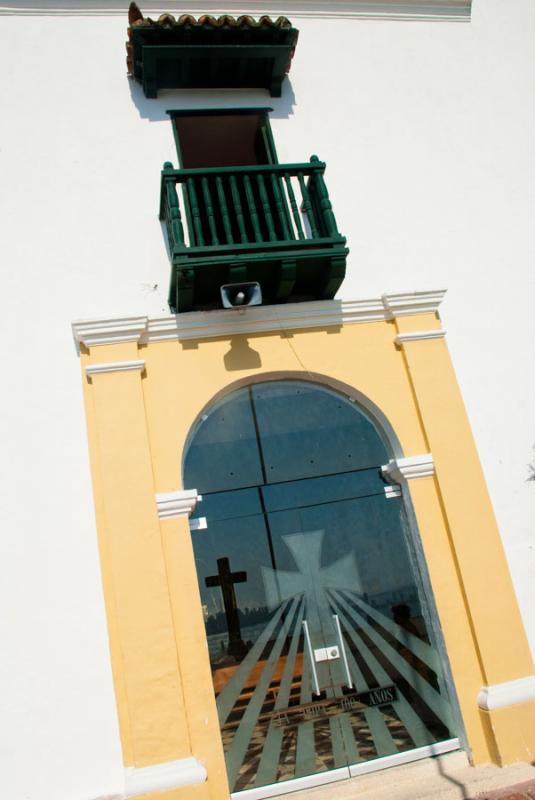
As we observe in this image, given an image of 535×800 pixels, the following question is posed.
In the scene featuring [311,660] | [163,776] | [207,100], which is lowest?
[163,776]

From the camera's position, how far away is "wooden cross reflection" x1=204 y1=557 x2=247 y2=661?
17.0ft

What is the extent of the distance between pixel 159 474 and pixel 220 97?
389 cm

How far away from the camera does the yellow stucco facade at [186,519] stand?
Answer: 4.78 meters

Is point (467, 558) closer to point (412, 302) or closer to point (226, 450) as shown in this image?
point (226, 450)

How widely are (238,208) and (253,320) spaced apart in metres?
0.96

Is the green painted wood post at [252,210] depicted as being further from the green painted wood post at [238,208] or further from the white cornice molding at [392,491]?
the white cornice molding at [392,491]

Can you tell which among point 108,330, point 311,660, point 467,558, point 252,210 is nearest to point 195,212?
point 252,210

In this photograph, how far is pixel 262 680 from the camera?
5.18 metres

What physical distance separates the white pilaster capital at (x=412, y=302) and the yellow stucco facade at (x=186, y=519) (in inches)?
1.8

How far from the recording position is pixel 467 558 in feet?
17.9

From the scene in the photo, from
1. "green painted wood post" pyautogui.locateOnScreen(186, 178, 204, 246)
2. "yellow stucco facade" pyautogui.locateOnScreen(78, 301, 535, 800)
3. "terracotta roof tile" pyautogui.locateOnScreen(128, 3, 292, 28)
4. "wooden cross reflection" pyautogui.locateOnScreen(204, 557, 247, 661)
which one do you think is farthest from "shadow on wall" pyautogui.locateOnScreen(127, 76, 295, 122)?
"wooden cross reflection" pyautogui.locateOnScreen(204, 557, 247, 661)

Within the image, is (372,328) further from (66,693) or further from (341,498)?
(66,693)

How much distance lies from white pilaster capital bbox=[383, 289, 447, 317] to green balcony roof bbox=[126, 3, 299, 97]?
99.8 inches

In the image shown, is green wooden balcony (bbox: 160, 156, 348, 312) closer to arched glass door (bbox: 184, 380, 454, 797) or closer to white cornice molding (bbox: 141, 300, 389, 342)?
white cornice molding (bbox: 141, 300, 389, 342)
